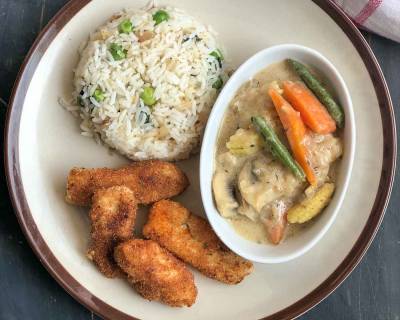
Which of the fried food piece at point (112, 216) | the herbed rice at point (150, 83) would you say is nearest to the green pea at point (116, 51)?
the herbed rice at point (150, 83)

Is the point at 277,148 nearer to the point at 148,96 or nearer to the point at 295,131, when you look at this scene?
the point at 295,131

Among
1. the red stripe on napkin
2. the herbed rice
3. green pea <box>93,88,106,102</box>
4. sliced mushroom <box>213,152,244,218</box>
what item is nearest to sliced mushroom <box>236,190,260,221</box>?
sliced mushroom <box>213,152,244,218</box>

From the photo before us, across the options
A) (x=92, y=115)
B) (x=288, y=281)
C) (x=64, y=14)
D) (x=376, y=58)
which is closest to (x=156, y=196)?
(x=92, y=115)

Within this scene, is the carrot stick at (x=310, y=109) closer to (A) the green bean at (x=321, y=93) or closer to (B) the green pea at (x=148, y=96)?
(A) the green bean at (x=321, y=93)

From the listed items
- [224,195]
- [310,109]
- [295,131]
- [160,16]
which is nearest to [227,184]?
[224,195]

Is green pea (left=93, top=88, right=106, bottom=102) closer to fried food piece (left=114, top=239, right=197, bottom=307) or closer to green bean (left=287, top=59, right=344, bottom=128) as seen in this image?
fried food piece (left=114, top=239, right=197, bottom=307)

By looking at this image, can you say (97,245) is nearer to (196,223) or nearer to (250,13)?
(196,223)
